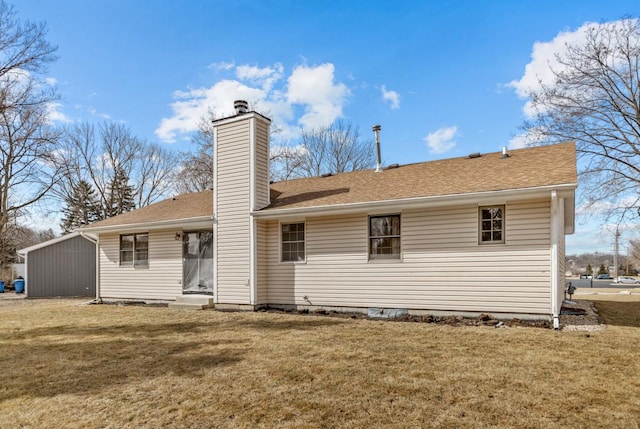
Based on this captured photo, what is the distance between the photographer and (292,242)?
10.7 metres

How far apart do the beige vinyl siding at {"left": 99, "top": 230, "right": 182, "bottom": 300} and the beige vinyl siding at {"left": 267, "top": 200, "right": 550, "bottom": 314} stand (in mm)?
3696

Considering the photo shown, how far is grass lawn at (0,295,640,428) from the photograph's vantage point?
11.3 feet

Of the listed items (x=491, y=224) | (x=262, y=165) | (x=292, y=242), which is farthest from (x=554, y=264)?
(x=262, y=165)

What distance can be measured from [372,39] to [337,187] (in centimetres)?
594

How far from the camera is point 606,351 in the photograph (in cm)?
557

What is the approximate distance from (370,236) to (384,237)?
0.35m

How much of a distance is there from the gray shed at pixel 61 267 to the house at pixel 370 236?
836 centimetres

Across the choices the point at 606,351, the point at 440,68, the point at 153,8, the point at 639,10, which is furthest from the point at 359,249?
the point at 639,10

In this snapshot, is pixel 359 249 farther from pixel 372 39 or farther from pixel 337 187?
pixel 372 39

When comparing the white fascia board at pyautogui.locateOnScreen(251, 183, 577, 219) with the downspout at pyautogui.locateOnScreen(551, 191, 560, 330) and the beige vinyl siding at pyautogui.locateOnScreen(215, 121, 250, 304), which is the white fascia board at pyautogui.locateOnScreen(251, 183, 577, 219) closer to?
the downspout at pyautogui.locateOnScreen(551, 191, 560, 330)

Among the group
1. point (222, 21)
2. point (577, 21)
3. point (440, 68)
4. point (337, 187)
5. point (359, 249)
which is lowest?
point (359, 249)

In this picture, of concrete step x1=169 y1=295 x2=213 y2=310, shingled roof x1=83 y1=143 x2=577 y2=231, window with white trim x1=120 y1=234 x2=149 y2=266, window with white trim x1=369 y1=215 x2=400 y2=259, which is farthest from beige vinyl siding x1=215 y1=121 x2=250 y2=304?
window with white trim x1=120 y1=234 x2=149 y2=266

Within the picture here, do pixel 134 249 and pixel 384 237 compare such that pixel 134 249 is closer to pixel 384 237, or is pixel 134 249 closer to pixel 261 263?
pixel 261 263

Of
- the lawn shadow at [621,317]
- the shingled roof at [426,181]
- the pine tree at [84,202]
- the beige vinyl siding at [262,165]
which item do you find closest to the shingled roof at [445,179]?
the shingled roof at [426,181]
